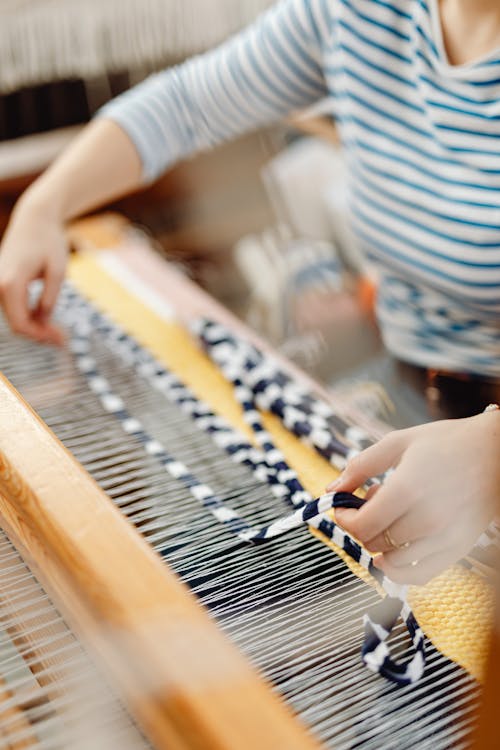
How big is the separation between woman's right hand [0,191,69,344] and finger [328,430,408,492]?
0.57 meters

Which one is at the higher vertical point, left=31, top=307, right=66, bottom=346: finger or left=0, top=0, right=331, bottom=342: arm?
left=0, top=0, right=331, bottom=342: arm

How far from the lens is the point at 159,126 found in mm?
1229

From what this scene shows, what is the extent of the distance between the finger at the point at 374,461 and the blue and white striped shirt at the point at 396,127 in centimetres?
37

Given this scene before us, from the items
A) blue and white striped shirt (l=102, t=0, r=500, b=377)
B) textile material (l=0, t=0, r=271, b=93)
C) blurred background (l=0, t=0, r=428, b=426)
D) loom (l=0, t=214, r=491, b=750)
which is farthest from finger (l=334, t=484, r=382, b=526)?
textile material (l=0, t=0, r=271, b=93)

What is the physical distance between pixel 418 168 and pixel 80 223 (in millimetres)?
725

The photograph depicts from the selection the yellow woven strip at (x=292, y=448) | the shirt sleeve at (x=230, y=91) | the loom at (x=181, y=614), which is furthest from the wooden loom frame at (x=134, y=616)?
the shirt sleeve at (x=230, y=91)

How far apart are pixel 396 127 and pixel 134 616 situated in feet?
2.44

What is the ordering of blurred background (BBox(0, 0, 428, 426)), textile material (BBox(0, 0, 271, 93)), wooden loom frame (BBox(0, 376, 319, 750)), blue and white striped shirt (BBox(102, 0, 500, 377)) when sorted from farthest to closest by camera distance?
textile material (BBox(0, 0, 271, 93)), blurred background (BBox(0, 0, 428, 426)), blue and white striped shirt (BBox(102, 0, 500, 377)), wooden loom frame (BBox(0, 376, 319, 750))

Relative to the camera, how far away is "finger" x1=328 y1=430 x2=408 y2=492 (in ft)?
2.11

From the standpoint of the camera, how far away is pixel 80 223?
5.02ft

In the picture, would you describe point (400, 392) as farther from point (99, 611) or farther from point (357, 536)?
point (99, 611)

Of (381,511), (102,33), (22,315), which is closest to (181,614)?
(381,511)

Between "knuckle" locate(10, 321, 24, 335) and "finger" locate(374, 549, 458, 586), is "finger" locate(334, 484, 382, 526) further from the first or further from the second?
"knuckle" locate(10, 321, 24, 335)

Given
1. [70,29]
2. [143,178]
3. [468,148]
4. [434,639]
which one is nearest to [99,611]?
[434,639]
